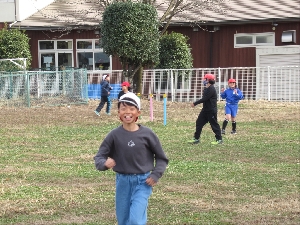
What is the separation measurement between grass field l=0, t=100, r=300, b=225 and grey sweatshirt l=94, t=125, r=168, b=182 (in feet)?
5.96

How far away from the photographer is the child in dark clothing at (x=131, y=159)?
6.52 metres

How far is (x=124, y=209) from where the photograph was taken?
661 centimetres

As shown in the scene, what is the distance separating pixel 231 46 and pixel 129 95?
2556 cm

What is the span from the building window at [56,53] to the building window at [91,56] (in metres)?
0.44

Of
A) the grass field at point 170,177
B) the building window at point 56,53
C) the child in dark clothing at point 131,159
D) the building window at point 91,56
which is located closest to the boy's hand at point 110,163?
→ the child in dark clothing at point 131,159

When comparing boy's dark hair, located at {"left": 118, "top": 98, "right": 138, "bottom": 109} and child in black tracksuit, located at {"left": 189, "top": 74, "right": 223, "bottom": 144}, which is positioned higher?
boy's dark hair, located at {"left": 118, "top": 98, "right": 138, "bottom": 109}

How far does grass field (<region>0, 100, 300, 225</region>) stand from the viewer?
343 inches

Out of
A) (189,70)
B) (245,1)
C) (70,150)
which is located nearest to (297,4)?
(245,1)

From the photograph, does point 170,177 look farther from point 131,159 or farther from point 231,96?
point 231,96

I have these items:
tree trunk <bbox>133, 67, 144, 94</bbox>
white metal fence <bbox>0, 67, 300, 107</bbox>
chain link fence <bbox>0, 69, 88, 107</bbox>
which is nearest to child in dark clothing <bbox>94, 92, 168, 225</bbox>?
chain link fence <bbox>0, 69, 88, 107</bbox>

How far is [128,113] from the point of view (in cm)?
655

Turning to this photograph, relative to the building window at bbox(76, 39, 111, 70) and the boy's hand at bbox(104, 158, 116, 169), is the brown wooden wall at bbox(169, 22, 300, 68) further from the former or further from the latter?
the boy's hand at bbox(104, 158, 116, 169)

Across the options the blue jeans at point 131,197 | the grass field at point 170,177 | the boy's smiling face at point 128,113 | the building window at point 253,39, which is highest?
the building window at point 253,39

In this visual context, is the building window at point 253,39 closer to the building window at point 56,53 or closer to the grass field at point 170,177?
the building window at point 56,53
